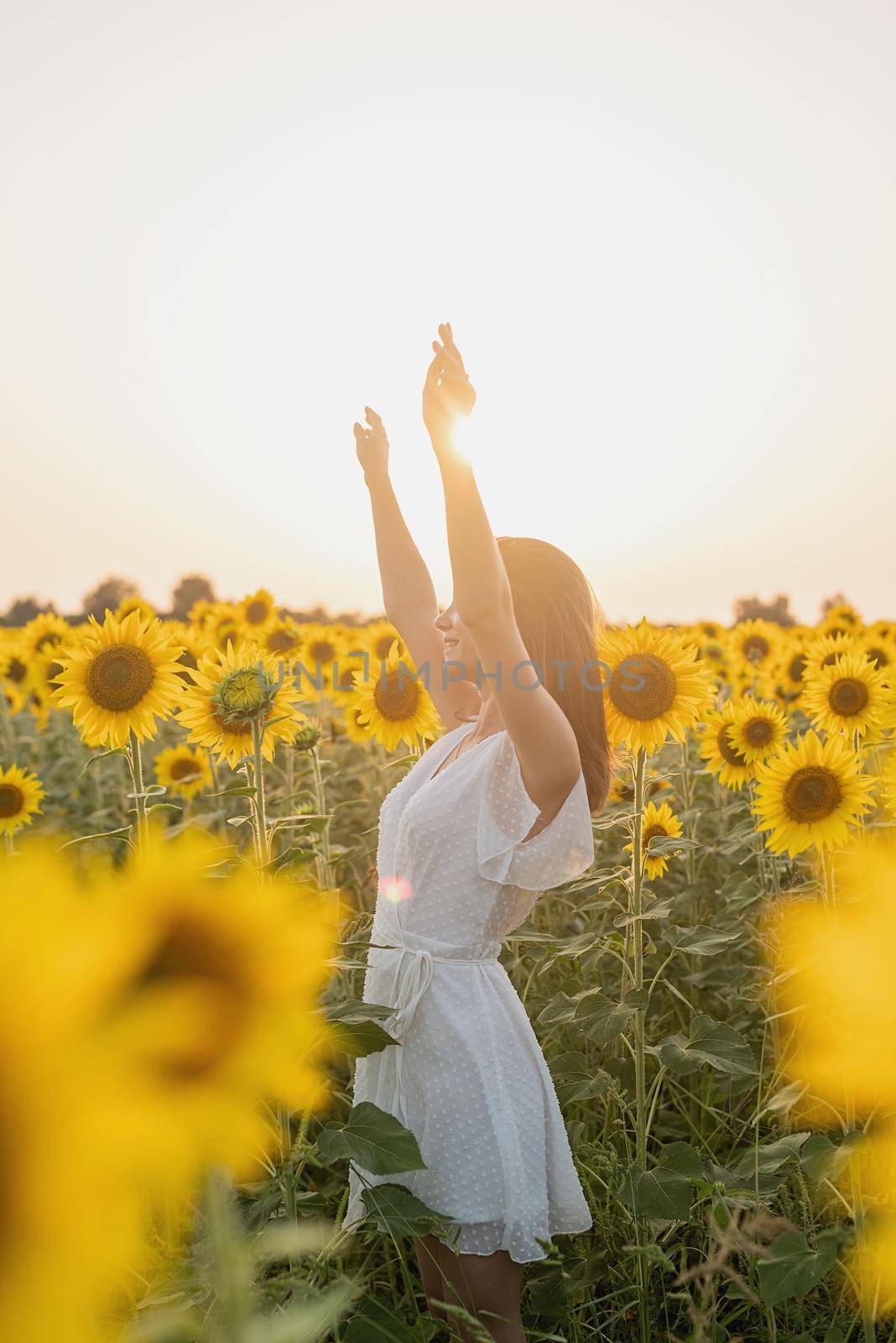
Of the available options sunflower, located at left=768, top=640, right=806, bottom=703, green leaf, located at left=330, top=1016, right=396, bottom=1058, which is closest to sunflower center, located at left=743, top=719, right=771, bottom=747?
sunflower, located at left=768, top=640, right=806, bottom=703

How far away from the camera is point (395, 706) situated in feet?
15.4

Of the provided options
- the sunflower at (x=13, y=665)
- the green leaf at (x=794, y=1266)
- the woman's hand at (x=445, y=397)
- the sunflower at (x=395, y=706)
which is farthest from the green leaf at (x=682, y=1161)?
the sunflower at (x=13, y=665)

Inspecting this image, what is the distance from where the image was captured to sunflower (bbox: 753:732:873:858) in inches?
127

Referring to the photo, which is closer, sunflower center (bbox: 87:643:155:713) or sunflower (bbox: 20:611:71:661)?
sunflower center (bbox: 87:643:155:713)

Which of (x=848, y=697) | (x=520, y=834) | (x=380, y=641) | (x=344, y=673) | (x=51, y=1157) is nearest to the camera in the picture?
(x=51, y=1157)

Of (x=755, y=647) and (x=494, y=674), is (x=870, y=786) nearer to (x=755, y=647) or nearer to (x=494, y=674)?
(x=494, y=674)

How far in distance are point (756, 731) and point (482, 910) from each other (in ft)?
8.30

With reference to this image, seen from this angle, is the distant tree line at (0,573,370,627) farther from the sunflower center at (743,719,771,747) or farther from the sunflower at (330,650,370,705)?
the sunflower center at (743,719,771,747)

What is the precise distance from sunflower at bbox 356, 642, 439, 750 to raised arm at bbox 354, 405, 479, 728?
131 cm

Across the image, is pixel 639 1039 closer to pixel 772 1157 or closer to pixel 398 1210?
pixel 772 1157

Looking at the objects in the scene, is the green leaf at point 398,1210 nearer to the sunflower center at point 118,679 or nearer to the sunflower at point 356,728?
the sunflower center at point 118,679

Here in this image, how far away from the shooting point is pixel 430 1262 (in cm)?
225

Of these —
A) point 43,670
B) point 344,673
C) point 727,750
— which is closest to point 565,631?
point 727,750

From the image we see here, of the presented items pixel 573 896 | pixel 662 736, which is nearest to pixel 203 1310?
pixel 662 736
